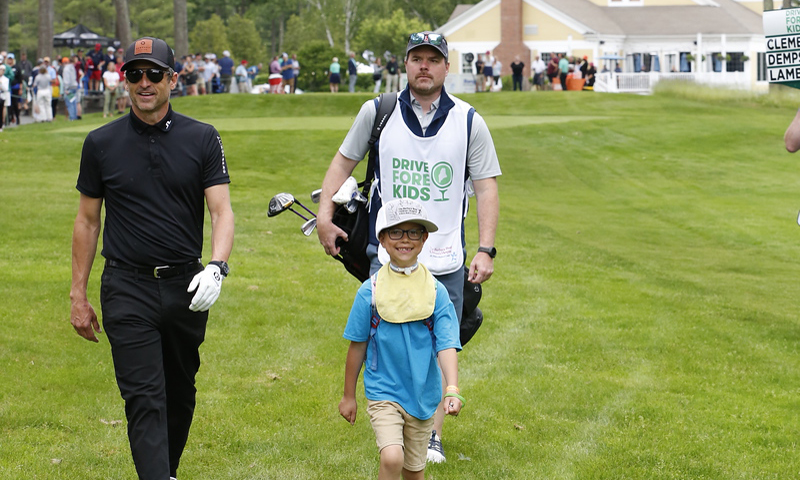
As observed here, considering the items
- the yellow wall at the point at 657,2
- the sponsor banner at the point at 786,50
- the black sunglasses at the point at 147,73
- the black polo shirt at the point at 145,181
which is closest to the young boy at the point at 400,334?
the black polo shirt at the point at 145,181

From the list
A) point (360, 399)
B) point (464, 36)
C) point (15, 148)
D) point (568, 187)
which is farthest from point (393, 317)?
point (464, 36)

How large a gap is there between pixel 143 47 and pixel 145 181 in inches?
25.2

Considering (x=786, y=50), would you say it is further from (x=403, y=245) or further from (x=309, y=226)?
(x=403, y=245)

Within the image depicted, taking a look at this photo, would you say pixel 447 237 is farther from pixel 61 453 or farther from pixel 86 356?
pixel 86 356

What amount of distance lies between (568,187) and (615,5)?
162ft

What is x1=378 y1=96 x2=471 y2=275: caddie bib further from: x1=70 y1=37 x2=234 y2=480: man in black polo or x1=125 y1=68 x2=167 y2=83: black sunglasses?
x1=125 y1=68 x2=167 y2=83: black sunglasses

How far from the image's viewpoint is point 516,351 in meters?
9.35

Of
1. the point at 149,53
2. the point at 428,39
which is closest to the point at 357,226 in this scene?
the point at 428,39

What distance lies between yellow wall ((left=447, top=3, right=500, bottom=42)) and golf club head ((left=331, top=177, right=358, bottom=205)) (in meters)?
59.6

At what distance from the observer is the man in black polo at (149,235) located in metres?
5.02

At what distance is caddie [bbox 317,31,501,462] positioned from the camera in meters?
5.82

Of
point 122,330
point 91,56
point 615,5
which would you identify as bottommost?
point 122,330

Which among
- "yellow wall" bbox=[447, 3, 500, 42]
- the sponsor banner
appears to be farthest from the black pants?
"yellow wall" bbox=[447, 3, 500, 42]

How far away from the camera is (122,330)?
5023 millimetres
